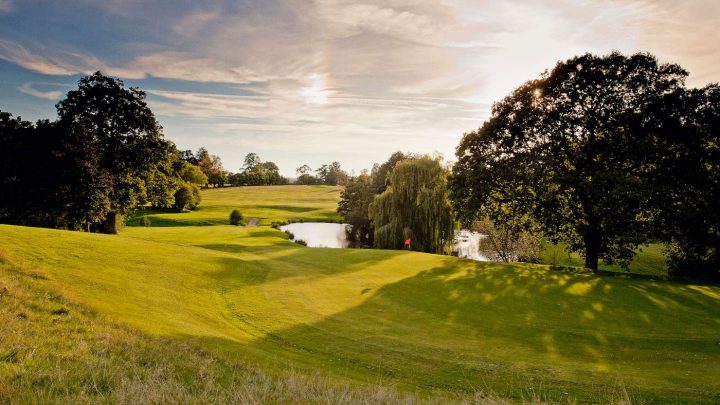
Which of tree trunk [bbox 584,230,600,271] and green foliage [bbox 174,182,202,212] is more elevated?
green foliage [bbox 174,182,202,212]

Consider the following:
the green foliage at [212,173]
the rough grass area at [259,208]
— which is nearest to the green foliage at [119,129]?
the rough grass area at [259,208]

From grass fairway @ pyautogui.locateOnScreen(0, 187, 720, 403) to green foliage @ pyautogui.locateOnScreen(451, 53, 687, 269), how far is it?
14.6ft

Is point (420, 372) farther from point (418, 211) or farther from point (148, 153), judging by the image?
point (148, 153)

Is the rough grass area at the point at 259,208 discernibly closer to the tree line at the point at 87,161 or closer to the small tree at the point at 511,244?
the tree line at the point at 87,161

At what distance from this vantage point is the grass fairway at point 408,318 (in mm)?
10656

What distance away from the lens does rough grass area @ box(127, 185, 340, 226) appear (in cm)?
6656

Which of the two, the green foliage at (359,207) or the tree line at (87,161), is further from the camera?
the green foliage at (359,207)

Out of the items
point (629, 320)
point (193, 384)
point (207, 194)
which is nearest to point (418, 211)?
point (629, 320)

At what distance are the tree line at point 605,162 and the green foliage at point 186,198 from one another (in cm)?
6043

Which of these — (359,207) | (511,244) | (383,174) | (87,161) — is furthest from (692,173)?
(383,174)

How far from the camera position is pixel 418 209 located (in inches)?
1545

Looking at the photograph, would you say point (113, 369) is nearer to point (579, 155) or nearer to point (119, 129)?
point (579, 155)

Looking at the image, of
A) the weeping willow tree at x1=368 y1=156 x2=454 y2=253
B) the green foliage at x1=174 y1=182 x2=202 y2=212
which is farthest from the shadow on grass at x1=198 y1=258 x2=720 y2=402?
the green foliage at x1=174 y1=182 x2=202 y2=212

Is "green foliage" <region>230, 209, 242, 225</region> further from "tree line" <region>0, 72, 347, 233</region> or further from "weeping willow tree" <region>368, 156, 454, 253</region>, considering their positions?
"weeping willow tree" <region>368, 156, 454, 253</region>
